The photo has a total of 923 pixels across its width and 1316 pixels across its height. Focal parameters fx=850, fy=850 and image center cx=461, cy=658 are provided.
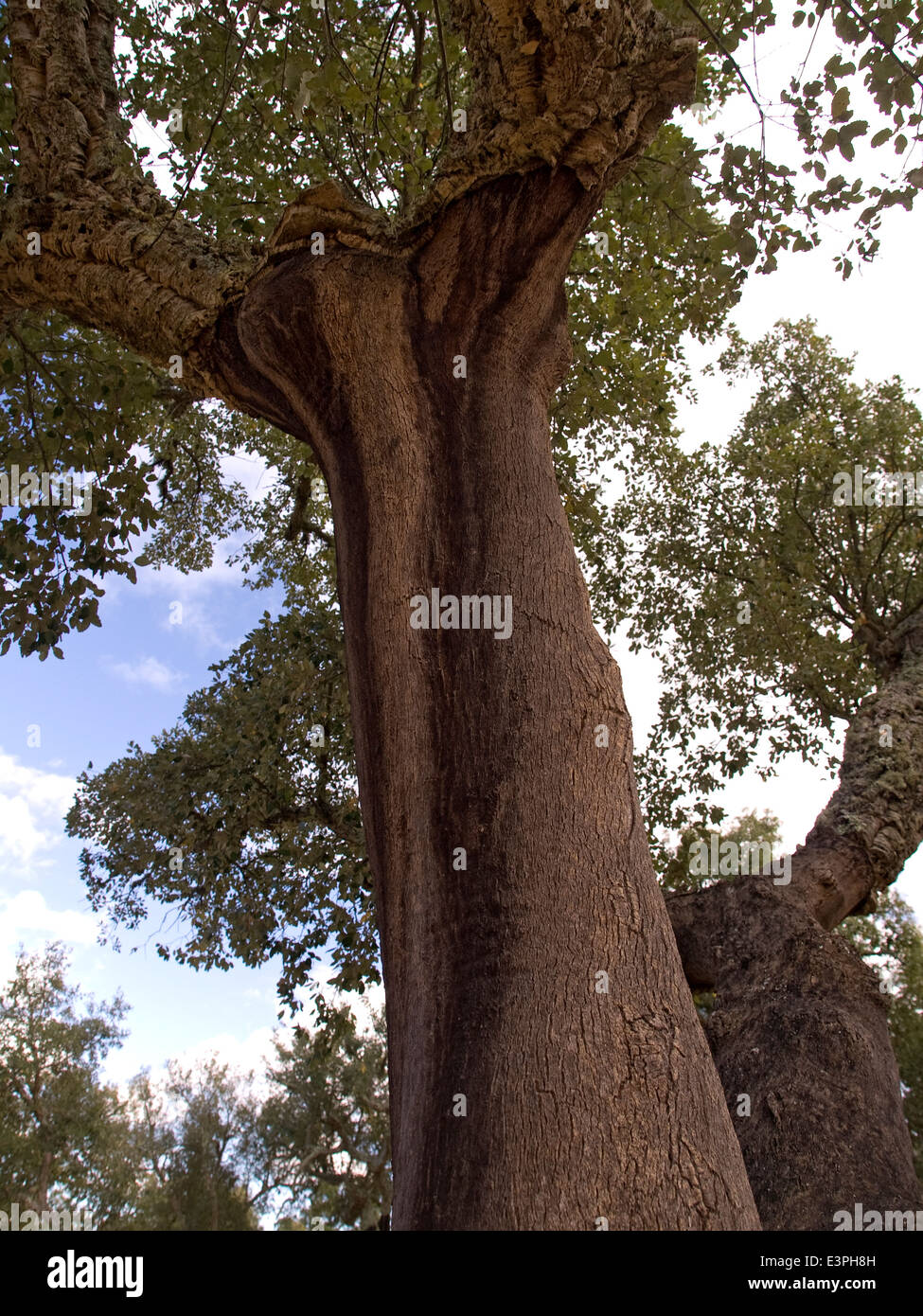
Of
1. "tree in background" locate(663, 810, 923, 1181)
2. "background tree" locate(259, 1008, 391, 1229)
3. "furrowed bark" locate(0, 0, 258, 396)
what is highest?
"furrowed bark" locate(0, 0, 258, 396)

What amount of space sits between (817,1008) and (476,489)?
3784 mm

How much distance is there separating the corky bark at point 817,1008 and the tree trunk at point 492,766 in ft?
7.49

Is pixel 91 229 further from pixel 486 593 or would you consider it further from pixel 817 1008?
pixel 817 1008

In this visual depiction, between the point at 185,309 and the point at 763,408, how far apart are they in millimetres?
11793

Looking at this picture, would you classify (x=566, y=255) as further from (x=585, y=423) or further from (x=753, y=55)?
(x=585, y=423)

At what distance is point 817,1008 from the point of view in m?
5.07

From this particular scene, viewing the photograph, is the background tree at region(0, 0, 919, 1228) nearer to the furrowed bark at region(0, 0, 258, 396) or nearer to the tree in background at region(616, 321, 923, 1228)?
the furrowed bark at region(0, 0, 258, 396)

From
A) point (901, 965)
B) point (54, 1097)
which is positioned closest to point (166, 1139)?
point (54, 1097)

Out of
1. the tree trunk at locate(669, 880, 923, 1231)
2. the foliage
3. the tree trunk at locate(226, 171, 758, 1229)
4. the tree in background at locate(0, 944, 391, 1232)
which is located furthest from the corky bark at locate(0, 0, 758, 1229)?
the tree in background at locate(0, 944, 391, 1232)

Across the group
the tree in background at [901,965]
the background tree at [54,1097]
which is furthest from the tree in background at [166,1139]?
the tree in background at [901,965]

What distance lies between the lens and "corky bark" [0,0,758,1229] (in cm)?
243

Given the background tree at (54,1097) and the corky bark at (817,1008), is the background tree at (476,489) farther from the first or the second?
the background tree at (54,1097)

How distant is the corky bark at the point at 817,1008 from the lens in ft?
14.0

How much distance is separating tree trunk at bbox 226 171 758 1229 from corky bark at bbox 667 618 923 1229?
2.28 metres
